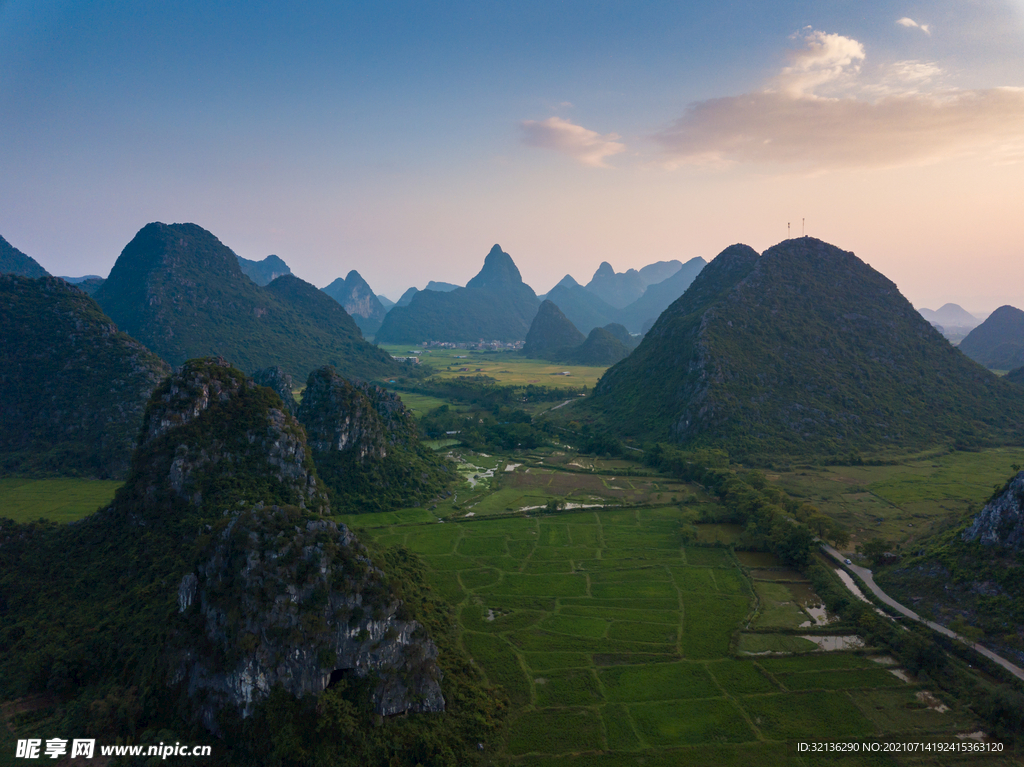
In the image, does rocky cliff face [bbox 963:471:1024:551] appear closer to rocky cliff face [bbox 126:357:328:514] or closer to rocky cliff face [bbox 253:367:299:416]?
rocky cliff face [bbox 126:357:328:514]

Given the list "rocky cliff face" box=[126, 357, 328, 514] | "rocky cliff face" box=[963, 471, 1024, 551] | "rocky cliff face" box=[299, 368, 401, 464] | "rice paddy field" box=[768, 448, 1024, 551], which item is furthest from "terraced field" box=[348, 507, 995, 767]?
"rice paddy field" box=[768, 448, 1024, 551]

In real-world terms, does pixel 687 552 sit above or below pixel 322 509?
below

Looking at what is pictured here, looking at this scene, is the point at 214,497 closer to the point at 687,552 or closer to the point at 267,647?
the point at 267,647

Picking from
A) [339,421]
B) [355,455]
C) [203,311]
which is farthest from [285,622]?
[203,311]

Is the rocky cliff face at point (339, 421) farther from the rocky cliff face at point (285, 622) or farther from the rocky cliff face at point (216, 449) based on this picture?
the rocky cliff face at point (285, 622)

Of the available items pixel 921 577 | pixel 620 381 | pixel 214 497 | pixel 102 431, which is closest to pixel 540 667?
pixel 214 497

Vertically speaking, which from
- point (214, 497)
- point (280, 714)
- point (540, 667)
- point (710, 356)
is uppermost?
point (710, 356)

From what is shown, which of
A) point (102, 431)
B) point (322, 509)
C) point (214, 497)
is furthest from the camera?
point (102, 431)
